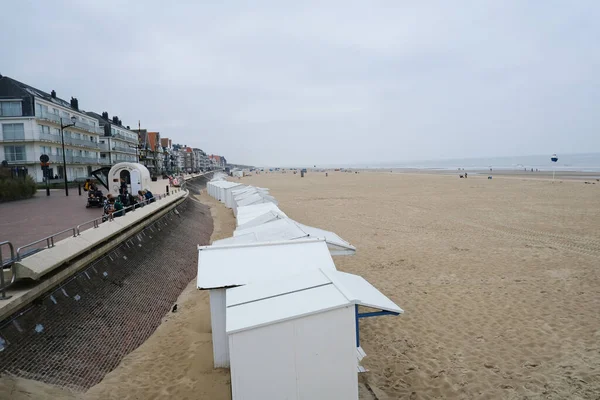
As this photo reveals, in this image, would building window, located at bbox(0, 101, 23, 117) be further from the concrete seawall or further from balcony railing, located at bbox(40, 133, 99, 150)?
the concrete seawall

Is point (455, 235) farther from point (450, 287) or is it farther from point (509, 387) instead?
A: point (509, 387)

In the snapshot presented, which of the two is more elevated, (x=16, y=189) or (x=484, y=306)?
(x=16, y=189)

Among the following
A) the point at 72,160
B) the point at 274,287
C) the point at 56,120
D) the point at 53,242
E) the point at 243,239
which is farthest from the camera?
the point at 72,160

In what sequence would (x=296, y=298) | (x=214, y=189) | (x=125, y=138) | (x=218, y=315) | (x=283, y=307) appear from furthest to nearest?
(x=125, y=138) < (x=214, y=189) < (x=218, y=315) < (x=296, y=298) < (x=283, y=307)

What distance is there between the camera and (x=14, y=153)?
33312 millimetres

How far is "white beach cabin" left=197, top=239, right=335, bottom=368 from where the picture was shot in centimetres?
580

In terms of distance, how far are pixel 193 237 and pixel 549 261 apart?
14112 millimetres

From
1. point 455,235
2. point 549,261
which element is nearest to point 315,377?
point 549,261

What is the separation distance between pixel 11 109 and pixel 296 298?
40203 millimetres

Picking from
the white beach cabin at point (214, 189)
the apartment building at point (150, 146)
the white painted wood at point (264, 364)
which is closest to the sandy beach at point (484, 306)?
the white painted wood at point (264, 364)

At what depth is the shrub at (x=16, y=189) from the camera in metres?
19.0

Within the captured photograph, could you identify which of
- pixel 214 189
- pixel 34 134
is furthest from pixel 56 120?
pixel 214 189

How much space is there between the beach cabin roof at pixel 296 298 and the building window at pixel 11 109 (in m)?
38.7

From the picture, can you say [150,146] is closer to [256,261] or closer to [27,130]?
[27,130]
